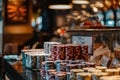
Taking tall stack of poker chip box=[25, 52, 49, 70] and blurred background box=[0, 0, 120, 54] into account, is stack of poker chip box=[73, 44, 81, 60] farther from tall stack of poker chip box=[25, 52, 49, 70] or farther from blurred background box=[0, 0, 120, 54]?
blurred background box=[0, 0, 120, 54]

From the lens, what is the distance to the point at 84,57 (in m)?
2.77

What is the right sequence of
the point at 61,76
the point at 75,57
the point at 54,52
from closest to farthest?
the point at 61,76 < the point at 75,57 < the point at 54,52

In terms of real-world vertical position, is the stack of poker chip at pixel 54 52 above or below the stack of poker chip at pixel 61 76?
above

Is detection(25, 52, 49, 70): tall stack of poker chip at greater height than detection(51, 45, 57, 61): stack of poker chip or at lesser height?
lesser

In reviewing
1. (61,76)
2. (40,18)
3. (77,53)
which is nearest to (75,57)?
(77,53)

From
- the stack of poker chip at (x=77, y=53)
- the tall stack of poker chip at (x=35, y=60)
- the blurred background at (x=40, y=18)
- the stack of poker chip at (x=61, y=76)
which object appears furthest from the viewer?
the blurred background at (x=40, y=18)

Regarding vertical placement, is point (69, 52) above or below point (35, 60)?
above

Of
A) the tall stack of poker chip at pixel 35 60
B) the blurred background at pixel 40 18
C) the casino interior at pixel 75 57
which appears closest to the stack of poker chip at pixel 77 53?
the casino interior at pixel 75 57

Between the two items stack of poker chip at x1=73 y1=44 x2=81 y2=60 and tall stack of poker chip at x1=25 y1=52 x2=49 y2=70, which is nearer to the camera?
stack of poker chip at x1=73 y1=44 x2=81 y2=60

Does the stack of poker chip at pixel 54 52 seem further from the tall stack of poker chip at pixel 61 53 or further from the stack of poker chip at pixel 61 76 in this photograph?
the stack of poker chip at pixel 61 76

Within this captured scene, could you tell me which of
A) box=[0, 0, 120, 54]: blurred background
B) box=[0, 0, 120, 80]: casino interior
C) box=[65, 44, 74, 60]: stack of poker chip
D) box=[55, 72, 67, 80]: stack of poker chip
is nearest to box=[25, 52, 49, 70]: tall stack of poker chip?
box=[0, 0, 120, 80]: casino interior

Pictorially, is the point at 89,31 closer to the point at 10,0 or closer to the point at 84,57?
the point at 84,57

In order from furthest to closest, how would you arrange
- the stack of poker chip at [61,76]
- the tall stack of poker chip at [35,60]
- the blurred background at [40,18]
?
the blurred background at [40,18], the tall stack of poker chip at [35,60], the stack of poker chip at [61,76]

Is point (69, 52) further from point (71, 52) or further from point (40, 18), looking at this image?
point (40, 18)
